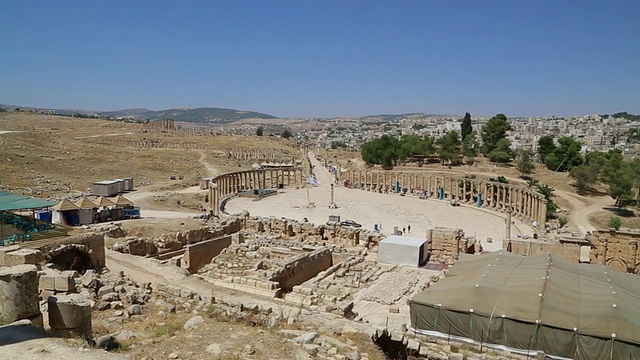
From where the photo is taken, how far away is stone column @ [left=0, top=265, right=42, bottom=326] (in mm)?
10216

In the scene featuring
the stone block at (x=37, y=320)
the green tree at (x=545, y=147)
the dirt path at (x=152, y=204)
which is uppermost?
the green tree at (x=545, y=147)

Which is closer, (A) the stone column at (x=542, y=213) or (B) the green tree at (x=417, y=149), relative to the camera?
(A) the stone column at (x=542, y=213)

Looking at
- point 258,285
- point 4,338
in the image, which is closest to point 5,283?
point 4,338

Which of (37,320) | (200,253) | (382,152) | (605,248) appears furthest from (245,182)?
(37,320)

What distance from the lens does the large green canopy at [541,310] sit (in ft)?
47.1

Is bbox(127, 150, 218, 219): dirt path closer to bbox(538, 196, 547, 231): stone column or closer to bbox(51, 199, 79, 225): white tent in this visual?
bbox(51, 199, 79, 225): white tent

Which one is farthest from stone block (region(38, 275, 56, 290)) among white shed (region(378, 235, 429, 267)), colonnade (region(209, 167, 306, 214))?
colonnade (region(209, 167, 306, 214))

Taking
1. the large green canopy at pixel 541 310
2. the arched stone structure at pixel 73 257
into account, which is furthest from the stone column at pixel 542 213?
the arched stone structure at pixel 73 257

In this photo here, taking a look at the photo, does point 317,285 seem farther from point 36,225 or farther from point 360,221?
point 360,221

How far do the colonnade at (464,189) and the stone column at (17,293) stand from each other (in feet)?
146

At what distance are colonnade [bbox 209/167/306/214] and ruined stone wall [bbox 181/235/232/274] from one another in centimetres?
2153

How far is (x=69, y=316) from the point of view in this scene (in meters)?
10.6

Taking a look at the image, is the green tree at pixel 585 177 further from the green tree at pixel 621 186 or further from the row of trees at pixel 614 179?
the green tree at pixel 621 186

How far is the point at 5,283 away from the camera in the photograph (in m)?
10.2
